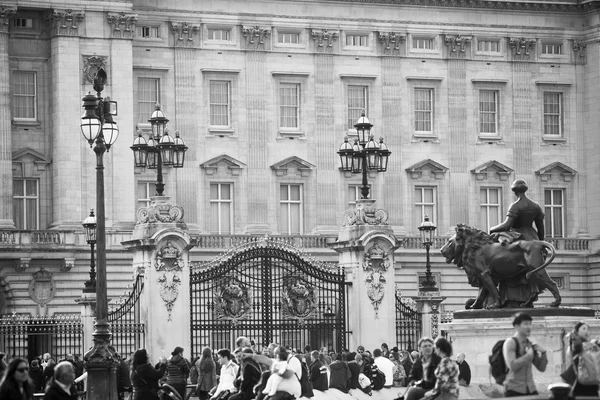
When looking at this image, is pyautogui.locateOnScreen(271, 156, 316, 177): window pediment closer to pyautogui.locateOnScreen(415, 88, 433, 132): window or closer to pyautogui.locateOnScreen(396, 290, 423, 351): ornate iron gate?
pyautogui.locateOnScreen(415, 88, 433, 132): window

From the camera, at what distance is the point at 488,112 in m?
78.6

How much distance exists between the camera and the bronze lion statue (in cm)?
3189

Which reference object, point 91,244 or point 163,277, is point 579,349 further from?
point 91,244

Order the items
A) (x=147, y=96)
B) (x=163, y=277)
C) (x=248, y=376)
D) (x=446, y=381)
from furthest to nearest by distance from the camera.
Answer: (x=147, y=96), (x=163, y=277), (x=248, y=376), (x=446, y=381)

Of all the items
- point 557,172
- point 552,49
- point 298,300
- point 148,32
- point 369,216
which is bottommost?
point 298,300

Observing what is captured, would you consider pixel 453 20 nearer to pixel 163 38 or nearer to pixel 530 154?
pixel 530 154

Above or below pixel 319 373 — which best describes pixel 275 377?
above

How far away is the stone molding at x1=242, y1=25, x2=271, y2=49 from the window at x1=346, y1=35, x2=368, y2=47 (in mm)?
3821

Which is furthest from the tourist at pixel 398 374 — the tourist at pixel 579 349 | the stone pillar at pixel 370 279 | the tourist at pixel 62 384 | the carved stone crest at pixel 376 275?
the tourist at pixel 62 384

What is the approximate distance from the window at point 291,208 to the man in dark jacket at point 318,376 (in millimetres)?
38859

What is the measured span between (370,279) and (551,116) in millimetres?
35032

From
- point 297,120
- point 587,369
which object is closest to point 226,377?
point 587,369

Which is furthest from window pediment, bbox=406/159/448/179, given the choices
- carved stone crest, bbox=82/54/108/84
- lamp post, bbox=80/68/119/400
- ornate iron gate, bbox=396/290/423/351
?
lamp post, bbox=80/68/119/400

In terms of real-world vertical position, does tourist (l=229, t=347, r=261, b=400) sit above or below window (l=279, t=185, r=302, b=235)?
below
